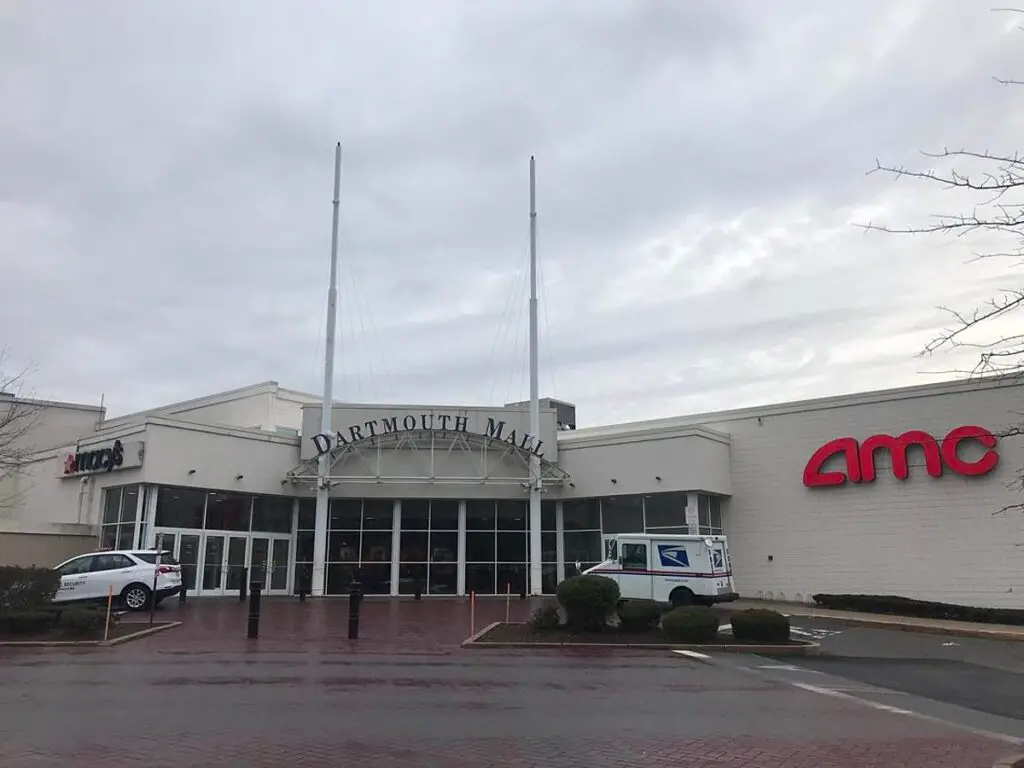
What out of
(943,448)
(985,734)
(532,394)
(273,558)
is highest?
(532,394)

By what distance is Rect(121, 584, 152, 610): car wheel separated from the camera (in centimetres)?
2333

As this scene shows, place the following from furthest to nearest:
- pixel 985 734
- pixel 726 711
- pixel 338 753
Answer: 1. pixel 726 711
2. pixel 985 734
3. pixel 338 753

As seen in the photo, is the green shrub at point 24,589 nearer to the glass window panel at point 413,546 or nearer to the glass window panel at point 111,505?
the glass window panel at point 111,505

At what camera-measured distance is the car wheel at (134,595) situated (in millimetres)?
23328

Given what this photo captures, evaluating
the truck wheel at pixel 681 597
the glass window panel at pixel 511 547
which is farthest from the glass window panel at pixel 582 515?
the truck wheel at pixel 681 597

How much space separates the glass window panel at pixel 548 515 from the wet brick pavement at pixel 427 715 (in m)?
18.7

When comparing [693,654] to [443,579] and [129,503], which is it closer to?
[443,579]

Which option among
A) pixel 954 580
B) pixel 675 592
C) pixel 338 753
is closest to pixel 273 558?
pixel 675 592

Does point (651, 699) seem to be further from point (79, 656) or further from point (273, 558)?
point (273, 558)

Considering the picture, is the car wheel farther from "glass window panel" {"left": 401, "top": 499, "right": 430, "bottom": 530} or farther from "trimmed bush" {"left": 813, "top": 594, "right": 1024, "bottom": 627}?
"trimmed bush" {"left": 813, "top": 594, "right": 1024, "bottom": 627}

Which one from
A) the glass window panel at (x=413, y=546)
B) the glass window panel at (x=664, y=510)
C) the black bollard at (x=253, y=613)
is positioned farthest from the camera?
Result: the glass window panel at (x=413, y=546)

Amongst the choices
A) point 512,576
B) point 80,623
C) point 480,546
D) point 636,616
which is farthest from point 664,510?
point 80,623

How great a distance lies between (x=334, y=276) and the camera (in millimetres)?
33938

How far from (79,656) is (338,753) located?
9532mm
